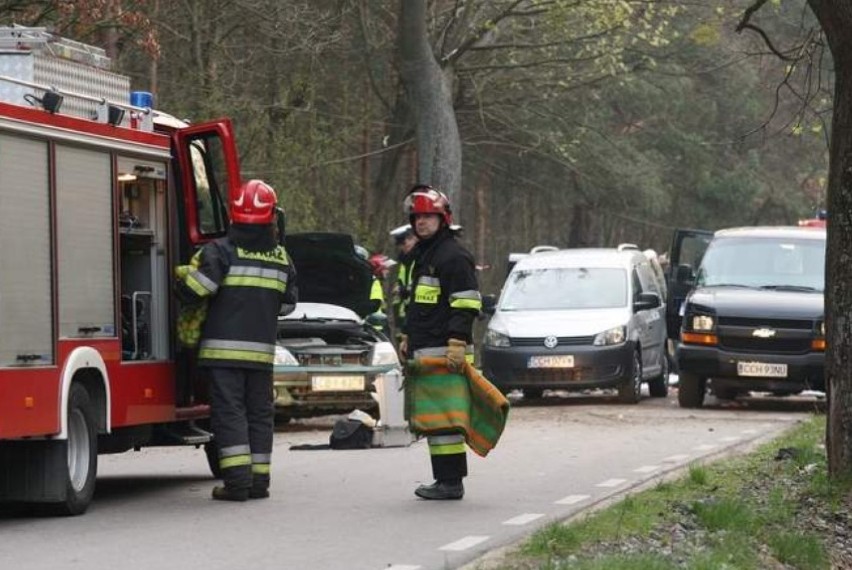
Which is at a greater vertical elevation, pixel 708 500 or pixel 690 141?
pixel 690 141

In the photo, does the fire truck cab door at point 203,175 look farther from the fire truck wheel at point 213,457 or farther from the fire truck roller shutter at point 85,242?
the fire truck wheel at point 213,457

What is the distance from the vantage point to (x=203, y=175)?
14.0m

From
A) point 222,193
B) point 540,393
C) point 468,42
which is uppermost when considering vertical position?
point 468,42

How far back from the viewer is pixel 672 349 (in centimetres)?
2867

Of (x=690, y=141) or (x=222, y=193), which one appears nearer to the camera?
(x=222, y=193)

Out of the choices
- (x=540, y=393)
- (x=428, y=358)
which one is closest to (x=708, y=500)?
(x=428, y=358)

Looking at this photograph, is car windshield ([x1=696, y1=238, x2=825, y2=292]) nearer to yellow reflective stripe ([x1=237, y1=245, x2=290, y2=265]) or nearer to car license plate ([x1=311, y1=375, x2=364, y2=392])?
car license plate ([x1=311, y1=375, x2=364, y2=392])

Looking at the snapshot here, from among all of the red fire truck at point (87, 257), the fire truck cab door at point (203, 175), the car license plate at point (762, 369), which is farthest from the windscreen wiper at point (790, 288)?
the fire truck cab door at point (203, 175)

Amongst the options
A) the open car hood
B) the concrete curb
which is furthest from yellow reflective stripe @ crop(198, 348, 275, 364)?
the open car hood

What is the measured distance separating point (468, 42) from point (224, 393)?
65.4 ft

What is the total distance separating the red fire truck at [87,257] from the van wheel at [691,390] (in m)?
10.3

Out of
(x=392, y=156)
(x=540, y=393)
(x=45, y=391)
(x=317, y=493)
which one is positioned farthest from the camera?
(x=392, y=156)

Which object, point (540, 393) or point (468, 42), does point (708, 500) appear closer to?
point (540, 393)

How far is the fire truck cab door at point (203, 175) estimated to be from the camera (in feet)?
45.3
